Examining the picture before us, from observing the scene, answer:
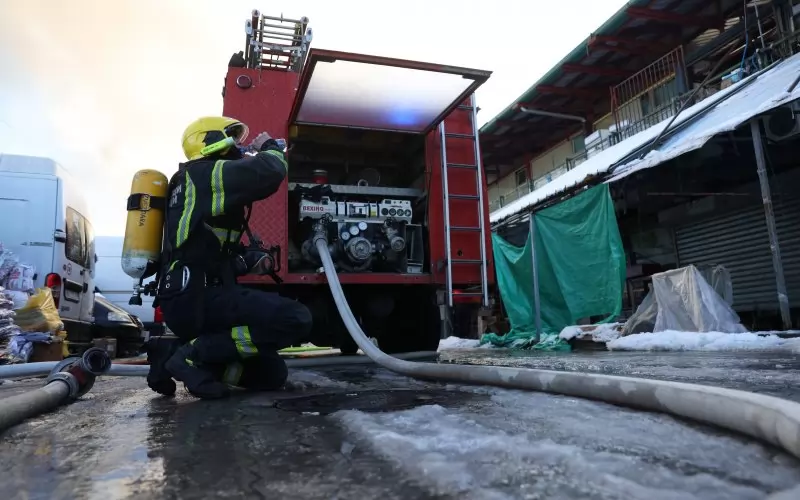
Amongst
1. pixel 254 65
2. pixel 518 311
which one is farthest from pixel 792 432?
pixel 518 311

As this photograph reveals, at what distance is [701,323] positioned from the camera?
6191mm

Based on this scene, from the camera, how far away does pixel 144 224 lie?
122 inches

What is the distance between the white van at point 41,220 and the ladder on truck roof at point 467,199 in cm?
439

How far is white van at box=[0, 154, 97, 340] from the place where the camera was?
19.1 ft

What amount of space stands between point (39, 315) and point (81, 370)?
9.75ft

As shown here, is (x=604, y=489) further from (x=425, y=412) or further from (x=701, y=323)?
(x=701, y=323)

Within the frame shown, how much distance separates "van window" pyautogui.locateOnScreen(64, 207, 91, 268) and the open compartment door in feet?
10.9

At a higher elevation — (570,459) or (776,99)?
(776,99)

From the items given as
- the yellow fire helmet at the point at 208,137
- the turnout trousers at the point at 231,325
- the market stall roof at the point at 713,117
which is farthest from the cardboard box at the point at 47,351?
the market stall roof at the point at 713,117

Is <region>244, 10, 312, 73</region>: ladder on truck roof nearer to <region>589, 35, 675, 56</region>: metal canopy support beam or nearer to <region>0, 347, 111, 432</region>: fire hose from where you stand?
<region>0, 347, 111, 432</region>: fire hose

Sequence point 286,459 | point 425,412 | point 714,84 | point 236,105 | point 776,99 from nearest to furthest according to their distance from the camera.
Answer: point 286,459
point 425,412
point 236,105
point 776,99
point 714,84

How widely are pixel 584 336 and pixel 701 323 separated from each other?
4.76 ft

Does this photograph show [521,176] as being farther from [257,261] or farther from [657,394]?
[657,394]

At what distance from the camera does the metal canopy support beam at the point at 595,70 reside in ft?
41.6
